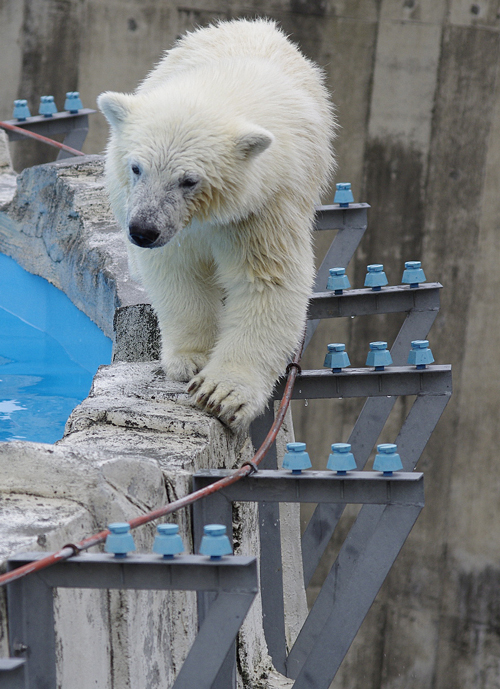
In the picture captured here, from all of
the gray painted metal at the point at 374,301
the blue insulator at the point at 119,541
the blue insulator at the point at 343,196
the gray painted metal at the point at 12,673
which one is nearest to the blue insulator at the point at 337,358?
the gray painted metal at the point at 374,301

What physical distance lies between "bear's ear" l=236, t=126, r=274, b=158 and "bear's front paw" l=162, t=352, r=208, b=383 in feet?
2.11

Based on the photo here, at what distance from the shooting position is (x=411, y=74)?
6.84 meters

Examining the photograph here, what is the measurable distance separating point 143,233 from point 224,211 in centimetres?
27

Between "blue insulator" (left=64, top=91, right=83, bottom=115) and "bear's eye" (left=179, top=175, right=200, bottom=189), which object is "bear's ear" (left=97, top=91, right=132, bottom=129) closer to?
"bear's eye" (left=179, top=175, right=200, bottom=189)

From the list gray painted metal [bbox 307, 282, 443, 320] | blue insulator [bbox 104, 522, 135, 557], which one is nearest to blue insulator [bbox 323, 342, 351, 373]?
gray painted metal [bbox 307, 282, 443, 320]

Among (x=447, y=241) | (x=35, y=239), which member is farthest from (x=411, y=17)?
(x=35, y=239)

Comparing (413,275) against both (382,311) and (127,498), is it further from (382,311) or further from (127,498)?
(127,498)

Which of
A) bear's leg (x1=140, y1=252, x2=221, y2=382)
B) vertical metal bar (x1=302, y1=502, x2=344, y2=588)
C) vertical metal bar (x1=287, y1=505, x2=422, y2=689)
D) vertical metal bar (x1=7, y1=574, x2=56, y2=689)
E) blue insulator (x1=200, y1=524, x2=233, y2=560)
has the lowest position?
vertical metal bar (x1=302, y1=502, x2=344, y2=588)

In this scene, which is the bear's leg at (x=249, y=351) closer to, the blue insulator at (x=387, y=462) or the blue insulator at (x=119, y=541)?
the blue insulator at (x=387, y=462)

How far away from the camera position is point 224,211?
2227mm

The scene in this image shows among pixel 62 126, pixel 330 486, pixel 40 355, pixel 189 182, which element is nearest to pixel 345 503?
pixel 330 486

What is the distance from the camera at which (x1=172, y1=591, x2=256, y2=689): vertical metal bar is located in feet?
4.81

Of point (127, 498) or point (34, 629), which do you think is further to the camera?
point (127, 498)

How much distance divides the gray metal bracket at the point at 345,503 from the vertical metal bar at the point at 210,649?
19.5 inches
